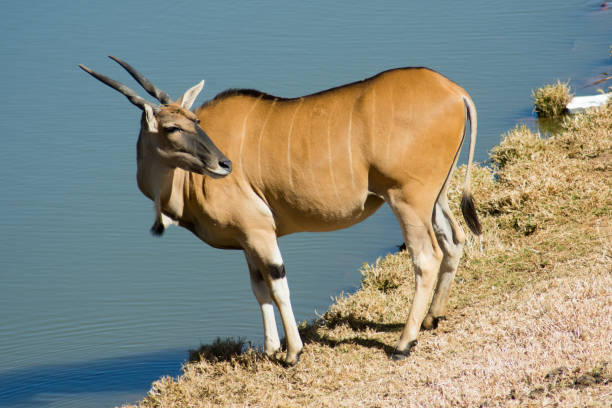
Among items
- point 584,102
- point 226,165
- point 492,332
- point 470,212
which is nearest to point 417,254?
point 470,212

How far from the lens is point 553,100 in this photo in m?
12.1

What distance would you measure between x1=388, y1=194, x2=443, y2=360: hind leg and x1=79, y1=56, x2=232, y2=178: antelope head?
3.86ft

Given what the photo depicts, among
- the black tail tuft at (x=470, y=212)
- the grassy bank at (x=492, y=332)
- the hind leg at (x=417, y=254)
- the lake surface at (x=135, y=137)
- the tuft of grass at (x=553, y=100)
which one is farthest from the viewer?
the tuft of grass at (x=553, y=100)

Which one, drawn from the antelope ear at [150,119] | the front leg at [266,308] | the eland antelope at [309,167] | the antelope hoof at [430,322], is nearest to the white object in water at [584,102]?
the eland antelope at [309,167]

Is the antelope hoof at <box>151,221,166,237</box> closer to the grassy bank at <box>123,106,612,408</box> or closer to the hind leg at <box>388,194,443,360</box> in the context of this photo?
the grassy bank at <box>123,106,612,408</box>

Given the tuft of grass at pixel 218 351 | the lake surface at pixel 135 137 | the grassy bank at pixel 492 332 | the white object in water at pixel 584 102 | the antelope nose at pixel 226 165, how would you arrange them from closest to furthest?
1. the grassy bank at pixel 492 332
2. the antelope nose at pixel 226 165
3. the tuft of grass at pixel 218 351
4. the lake surface at pixel 135 137
5. the white object in water at pixel 584 102

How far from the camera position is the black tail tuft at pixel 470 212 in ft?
18.4

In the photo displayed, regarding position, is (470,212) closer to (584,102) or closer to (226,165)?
(226,165)

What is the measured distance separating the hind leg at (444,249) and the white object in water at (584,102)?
6.55 metres

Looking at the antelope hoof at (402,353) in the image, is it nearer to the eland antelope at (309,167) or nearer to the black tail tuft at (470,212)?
the eland antelope at (309,167)

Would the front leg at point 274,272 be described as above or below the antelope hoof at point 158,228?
below

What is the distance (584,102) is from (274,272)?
7.99m

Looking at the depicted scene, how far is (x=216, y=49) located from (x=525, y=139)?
849 centimetres

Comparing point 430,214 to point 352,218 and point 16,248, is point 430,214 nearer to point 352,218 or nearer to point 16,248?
point 352,218
